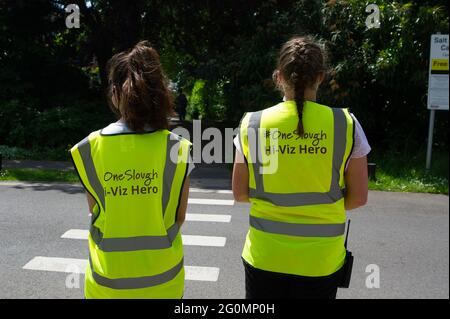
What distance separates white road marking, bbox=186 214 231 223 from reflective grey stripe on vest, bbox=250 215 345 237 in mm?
4551

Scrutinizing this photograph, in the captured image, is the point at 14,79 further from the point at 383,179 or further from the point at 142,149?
the point at 142,149

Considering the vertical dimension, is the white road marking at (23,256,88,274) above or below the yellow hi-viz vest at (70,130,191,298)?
below

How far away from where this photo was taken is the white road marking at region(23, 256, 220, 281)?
458 centimetres

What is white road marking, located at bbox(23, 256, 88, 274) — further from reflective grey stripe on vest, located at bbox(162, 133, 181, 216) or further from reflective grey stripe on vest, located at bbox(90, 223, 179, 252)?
reflective grey stripe on vest, located at bbox(162, 133, 181, 216)

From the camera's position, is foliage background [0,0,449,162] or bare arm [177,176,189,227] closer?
bare arm [177,176,189,227]

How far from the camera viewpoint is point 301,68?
2102mm

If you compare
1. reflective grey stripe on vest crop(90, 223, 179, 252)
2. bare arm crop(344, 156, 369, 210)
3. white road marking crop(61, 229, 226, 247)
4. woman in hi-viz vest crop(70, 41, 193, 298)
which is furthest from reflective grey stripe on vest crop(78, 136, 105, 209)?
white road marking crop(61, 229, 226, 247)

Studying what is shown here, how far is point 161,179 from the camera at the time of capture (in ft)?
6.25

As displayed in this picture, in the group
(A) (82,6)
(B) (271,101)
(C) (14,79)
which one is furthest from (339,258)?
(A) (82,6)

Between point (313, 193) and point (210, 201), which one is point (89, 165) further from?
point (210, 201)

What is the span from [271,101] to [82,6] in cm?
864

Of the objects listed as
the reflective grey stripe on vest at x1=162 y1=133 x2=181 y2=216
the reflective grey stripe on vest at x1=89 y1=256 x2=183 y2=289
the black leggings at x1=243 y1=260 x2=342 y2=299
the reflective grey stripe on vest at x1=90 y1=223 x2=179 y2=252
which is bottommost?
the black leggings at x1=243 y1=260 x2=342 y2=299

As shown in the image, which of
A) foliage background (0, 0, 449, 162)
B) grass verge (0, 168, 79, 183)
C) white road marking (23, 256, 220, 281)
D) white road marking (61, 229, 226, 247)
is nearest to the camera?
white road marking (23, 256, 220, 281)

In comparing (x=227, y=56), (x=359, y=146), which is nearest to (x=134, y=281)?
(x=359, y=146)
